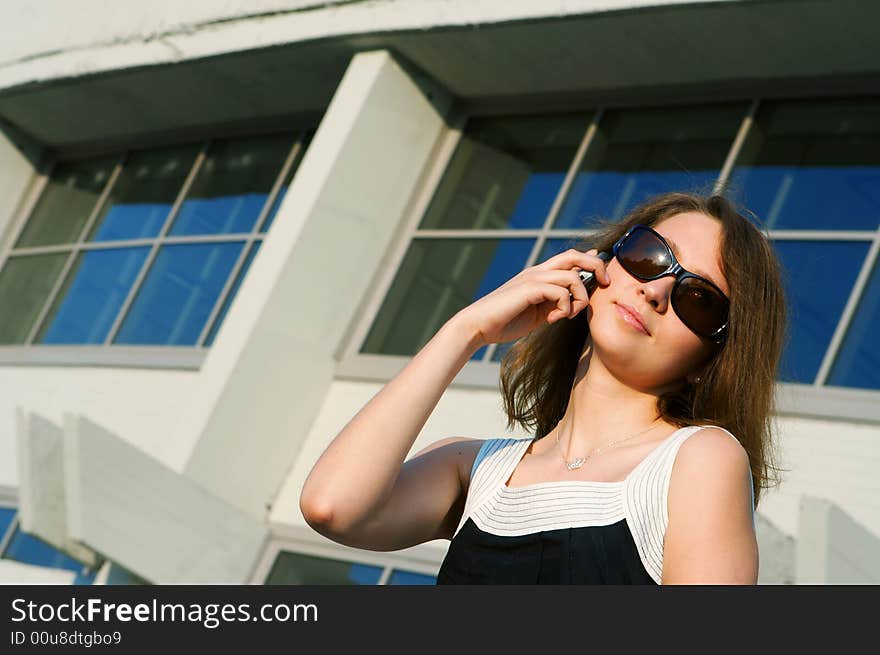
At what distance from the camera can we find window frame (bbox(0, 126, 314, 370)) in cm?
988

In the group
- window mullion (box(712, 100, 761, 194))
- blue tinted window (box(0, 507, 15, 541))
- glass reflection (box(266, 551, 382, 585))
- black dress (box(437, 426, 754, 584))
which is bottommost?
black dress (box(437, 426, 754, 584))

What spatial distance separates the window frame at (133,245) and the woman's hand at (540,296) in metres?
7.36

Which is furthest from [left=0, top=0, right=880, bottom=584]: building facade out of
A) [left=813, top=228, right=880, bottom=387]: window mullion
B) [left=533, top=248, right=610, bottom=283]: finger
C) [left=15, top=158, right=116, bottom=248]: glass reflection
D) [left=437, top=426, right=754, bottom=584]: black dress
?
[left=437, top=426, right=754, bottom=584]: black dress

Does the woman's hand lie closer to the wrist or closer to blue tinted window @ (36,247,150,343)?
the wrist

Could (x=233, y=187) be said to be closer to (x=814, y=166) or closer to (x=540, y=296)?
(x=814, y=166)

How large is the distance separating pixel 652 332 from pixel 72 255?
10115 mm

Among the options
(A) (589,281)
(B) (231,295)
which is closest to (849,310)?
(B) (231,295)

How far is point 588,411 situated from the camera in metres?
2.29

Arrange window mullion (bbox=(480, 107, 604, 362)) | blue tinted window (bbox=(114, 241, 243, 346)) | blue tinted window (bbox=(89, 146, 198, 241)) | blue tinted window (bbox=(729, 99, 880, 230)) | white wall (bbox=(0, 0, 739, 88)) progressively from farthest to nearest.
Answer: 1. blue tinted window (bbox=(89, 146, 198, 241))
2. blue tinted window (bbox=(114, 241, 243, 346))
3. window mullion (bbox=(480, 107, 604, 362))
4. white wall (bbox=(0, 0, 739, 88))
5. blue tinted window (bbox=(729, 99, 880, 230))

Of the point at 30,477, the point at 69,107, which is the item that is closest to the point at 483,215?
the point at 30,477

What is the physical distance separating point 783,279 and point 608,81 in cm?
669

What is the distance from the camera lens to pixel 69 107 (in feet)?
37.8

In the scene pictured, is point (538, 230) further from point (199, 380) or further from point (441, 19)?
point (199, 380)

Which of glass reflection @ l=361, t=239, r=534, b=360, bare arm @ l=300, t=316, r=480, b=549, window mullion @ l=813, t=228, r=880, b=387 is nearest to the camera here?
bare arm @ l=300, t=316, r=480, b=549
